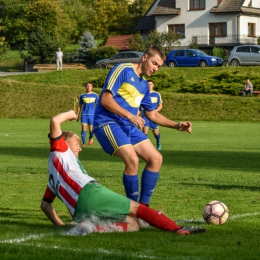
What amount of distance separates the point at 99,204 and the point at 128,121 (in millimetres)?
1625

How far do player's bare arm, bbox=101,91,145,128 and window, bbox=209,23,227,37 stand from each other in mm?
65726

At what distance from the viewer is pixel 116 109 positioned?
8.33 metres

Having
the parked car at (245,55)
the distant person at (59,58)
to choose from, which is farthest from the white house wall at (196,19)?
the distant person at (59,58)

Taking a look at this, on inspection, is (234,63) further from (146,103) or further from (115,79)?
(115,79)

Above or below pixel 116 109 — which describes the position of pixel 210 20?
above

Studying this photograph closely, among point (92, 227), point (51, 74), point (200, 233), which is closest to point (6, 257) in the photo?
point (92, 227)

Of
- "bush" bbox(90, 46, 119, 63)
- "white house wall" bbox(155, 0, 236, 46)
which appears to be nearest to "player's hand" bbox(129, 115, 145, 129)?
"bush" bbox(90, 46, 119, 63)

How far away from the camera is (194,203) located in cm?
1023

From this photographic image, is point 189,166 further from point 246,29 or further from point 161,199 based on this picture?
point 246,29

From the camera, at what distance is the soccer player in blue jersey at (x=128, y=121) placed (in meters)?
8.38

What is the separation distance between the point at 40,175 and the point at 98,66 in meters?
48.4

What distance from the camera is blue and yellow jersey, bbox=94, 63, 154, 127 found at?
8.55m

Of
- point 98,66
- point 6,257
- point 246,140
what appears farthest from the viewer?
point 98,66

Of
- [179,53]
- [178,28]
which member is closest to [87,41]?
[178,28]
